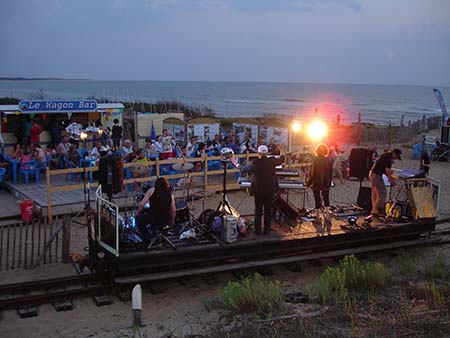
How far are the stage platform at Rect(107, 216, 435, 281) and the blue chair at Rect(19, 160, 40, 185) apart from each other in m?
7.51

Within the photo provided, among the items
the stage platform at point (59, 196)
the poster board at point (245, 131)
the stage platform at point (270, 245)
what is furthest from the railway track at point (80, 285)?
the poster board at point (245, 131)

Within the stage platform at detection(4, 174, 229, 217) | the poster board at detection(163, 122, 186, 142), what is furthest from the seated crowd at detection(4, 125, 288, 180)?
the poster board at detection(163, 122, 186, 142)

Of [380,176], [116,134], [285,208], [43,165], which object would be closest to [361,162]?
[380,176]

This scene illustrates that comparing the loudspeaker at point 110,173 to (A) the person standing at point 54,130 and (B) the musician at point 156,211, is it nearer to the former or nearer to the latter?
(B) the musician at point 156,211

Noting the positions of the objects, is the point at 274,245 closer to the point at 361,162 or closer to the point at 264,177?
the point at 264,177

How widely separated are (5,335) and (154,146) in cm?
1062

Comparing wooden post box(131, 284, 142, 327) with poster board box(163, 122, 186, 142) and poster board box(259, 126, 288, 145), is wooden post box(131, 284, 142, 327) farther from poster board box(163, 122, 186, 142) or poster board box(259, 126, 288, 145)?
poster board box(163, 122, 186, 142)

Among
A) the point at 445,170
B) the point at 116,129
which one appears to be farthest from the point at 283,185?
the point at 445,170

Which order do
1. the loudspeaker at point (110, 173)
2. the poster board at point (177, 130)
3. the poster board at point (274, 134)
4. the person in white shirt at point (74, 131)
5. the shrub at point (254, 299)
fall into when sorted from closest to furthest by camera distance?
the shrub at point (254, 299) → the loudspeaker at point (110, 173) → the person in white shirt at point (74, 131) → the poster board at point (274, 134) → the poster board at point (177, 130)

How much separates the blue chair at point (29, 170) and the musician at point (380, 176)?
9188 millimetres

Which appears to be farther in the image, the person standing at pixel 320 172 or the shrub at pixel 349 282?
the person standing at pixel 320 172

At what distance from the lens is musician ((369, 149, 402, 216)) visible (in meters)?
10.4

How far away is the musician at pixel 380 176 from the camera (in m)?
10.4

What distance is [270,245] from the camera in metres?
8.97
